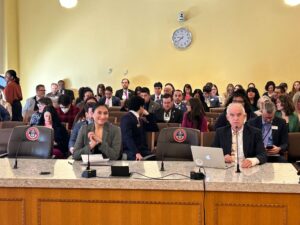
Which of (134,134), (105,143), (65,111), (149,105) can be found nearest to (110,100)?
(149,105)

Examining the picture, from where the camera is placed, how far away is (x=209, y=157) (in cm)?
337

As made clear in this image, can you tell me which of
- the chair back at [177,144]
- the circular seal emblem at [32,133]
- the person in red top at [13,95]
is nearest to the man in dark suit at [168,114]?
the chair back at [177,144]

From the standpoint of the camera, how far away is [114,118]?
729 cm

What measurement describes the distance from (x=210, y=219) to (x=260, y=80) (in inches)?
379

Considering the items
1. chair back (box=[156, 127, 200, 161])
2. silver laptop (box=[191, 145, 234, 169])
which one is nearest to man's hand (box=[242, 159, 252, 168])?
silver laptop (box=[191, 145, 234, 169])

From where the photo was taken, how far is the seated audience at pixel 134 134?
17.7 feet

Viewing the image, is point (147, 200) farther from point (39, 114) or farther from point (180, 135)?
point (39, 114)

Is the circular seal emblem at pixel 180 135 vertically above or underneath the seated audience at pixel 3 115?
underneath

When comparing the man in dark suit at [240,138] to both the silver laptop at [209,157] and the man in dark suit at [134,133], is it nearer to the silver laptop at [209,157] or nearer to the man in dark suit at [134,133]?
the silver laptop at [209,157]

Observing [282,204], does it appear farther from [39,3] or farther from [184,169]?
[39,3]

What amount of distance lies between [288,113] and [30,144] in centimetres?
344

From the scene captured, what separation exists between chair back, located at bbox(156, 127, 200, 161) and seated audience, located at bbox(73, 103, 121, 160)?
630 mm

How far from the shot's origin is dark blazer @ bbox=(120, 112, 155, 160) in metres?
5.40

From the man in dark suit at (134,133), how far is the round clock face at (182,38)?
22.8 ft
